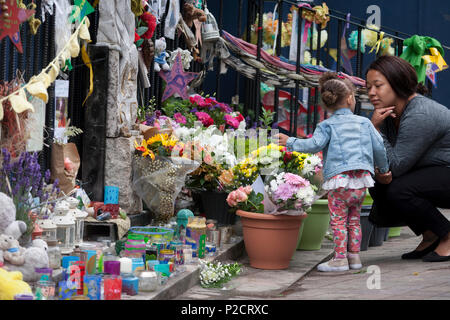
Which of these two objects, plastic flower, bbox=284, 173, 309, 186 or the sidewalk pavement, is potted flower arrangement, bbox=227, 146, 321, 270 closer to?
plastic flower, bbox=284, 173, 309, 186

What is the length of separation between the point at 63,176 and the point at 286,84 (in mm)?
3521

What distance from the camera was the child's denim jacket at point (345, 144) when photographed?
14.7 ft

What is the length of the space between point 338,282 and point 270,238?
1.70 ft

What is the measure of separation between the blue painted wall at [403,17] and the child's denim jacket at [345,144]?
4.92 meters

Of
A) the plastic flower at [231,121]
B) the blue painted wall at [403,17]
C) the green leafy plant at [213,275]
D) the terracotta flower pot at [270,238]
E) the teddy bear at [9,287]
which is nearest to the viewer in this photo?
the teddy bear at [9,287]

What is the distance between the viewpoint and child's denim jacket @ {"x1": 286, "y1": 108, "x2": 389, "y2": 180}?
447cm

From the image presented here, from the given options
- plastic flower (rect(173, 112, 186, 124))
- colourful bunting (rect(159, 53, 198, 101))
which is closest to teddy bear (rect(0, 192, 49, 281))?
plastic flower (rect(173, 112, 186, 124))

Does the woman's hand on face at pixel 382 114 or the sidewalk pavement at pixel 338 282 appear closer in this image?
the sidewalk pavement at pixel 338 282

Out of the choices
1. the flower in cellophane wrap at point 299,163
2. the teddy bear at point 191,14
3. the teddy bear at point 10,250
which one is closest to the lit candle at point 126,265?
the teddy bear at point 10,250

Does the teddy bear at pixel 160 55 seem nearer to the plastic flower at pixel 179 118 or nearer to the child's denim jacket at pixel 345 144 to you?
the plastic flower at pixel 179 118

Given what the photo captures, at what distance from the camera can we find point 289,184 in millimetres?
4328

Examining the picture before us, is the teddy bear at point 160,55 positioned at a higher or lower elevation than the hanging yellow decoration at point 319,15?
lower

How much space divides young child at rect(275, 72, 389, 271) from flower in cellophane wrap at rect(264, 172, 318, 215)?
0.22 m
